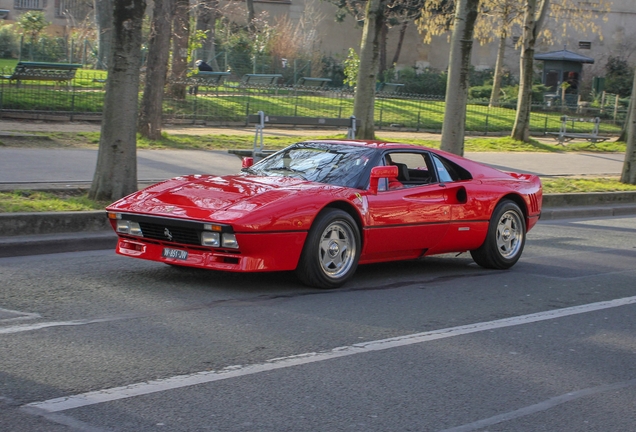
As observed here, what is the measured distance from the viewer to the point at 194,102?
27.1 meters

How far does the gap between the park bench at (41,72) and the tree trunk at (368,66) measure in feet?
30.8

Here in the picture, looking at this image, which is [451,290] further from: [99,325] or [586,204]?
[586,204]

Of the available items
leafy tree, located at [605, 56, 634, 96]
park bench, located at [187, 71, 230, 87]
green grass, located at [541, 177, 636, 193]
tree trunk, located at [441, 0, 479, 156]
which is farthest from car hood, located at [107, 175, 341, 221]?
leafy tree, located at [605, 56, 634, 96]

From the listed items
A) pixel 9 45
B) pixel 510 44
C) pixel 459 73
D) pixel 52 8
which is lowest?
pixel 459 73

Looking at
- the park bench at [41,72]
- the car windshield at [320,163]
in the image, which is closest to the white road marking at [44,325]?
the car windshield at [320,163]

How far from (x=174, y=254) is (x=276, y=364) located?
231 centimetres

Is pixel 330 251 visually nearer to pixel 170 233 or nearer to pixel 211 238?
pixel 211 238

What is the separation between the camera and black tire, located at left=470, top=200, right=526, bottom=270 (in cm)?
974

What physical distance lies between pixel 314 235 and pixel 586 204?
426 inches

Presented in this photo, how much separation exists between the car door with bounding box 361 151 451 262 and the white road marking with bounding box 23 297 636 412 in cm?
163

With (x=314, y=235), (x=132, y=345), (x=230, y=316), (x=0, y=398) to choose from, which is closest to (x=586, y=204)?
(x=314, y=235)

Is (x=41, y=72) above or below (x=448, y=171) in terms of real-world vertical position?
above

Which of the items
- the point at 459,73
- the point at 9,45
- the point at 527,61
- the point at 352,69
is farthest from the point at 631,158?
the point at 9,45

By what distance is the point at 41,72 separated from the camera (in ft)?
82.4
